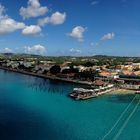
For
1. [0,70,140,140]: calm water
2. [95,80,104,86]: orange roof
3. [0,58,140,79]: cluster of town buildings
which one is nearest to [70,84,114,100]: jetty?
[0,70,140,140]: calm water

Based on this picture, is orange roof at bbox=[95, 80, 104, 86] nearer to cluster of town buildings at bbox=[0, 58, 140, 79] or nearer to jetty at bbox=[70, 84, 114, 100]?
cluster of town buildings at bbox=[0, 58, 140, 79]

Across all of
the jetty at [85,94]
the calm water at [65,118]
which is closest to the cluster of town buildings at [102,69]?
the jetty at [85,94]

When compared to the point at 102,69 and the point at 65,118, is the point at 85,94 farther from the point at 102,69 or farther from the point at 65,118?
the point at 102,69

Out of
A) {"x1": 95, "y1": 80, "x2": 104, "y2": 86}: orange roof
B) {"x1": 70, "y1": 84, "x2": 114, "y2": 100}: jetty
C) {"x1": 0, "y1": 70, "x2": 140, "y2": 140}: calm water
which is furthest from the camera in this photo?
{"x1": 95, "y1": 80, "x2": 104, "y2": 86}: orange roof

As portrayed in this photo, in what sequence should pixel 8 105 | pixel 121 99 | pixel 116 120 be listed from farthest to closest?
pixel 121 99 < pixel 8 105 < pixel 116 120

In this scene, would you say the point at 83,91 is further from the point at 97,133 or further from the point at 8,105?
the point at 97,133

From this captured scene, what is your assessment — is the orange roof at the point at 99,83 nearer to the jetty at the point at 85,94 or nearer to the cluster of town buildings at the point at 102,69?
the cluster of town buildings at the point at 102,69

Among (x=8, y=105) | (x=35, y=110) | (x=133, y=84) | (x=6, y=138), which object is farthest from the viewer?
(x=133, y=84)

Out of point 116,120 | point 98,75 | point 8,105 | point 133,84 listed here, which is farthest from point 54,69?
point 116,120

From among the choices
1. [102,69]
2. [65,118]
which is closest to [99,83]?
[102,69]
